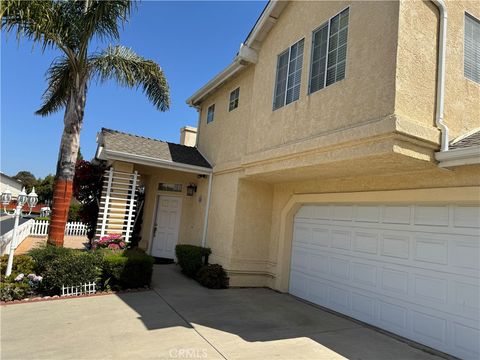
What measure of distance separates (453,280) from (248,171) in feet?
17.7

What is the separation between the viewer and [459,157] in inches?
206

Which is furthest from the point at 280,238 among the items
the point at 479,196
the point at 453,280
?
the point at 479,196

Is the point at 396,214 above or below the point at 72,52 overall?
below

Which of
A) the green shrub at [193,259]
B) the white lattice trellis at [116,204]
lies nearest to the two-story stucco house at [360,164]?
the white lattice trellis at [116,204]

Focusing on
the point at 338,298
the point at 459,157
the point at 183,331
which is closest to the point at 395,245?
the point at 338,298

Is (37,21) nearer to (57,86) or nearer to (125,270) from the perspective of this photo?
(57,86)

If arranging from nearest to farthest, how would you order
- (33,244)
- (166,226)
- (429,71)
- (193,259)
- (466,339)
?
(466,339)
(429,71)
(193,259)
(166,226)
(33,244)

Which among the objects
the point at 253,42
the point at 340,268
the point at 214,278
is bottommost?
the point at 214,278

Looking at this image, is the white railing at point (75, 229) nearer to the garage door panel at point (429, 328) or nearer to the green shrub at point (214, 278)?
the green shrub at point (214, 278)

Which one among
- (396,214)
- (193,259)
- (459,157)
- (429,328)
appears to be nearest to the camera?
(459,157)

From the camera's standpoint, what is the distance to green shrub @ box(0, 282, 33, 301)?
748cm

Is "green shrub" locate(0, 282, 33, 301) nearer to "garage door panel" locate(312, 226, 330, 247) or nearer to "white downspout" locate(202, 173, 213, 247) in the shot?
"white downspout" locate(202, 173, 213, 247)

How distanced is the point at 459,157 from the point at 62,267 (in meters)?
8.59

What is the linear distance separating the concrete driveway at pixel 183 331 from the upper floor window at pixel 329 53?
497 centimetres
